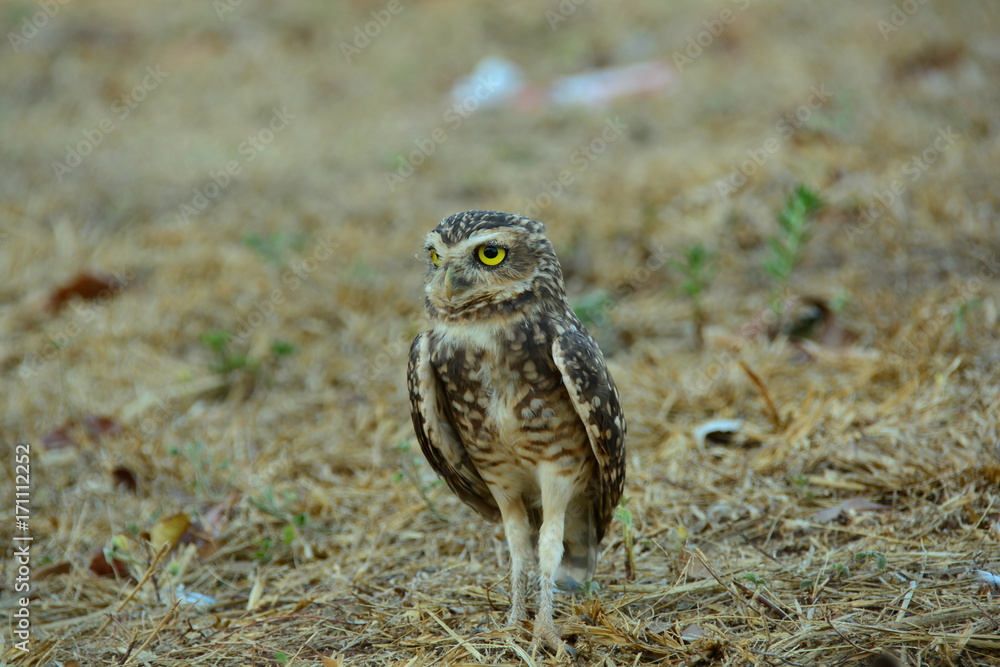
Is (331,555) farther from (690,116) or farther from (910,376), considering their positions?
(690,116)

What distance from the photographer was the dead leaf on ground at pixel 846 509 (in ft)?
9.70

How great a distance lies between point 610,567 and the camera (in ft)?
10.00

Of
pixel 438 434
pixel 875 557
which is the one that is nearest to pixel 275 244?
pixel 438 434

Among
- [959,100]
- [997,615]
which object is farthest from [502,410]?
[959,100]

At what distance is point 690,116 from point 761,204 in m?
2.34

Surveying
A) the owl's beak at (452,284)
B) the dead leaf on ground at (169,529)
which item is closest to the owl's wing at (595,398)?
the owl's beak at (452,284)
